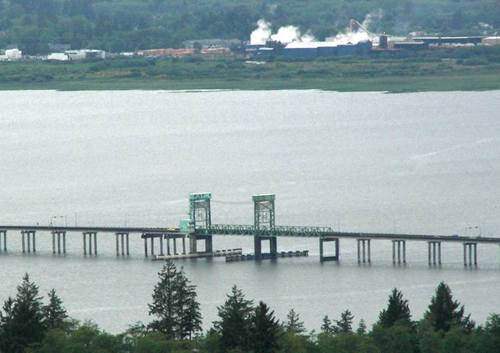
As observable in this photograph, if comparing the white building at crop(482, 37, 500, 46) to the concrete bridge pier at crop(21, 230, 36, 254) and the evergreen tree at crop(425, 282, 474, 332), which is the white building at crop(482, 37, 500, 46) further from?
the evergreen tree at crop(425, 282, 474, 332)

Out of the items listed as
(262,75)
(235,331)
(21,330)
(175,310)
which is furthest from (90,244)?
(262,75)

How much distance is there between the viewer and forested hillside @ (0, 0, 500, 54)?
158 metres

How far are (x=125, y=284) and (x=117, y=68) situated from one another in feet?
277

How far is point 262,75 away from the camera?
129 m

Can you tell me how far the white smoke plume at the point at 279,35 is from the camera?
15214 centimetres

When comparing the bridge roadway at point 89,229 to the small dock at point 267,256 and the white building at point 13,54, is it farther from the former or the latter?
the white building at point 13,54

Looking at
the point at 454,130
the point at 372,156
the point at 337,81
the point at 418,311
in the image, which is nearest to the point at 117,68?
the point at 337,81

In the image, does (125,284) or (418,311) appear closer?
(418,311)

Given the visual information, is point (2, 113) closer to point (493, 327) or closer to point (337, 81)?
point (337, 81)

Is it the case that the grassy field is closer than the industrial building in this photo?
Yes

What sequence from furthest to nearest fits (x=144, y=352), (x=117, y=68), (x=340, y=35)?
(x=340, y=35)
(x=117, y=68)
(x=144, y=352)

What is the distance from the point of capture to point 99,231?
58.9 metres

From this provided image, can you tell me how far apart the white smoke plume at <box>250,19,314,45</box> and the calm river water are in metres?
27.6

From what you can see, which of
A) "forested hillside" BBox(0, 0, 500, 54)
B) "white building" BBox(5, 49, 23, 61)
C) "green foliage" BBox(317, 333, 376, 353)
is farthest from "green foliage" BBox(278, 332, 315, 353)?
"forested hillside" BBox(0, 0, 500, 54)
